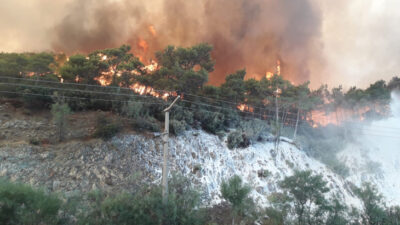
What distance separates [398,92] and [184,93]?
48.0 m

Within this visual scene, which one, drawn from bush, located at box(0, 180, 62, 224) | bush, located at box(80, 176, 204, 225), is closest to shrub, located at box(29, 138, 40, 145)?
bush, located at box(0, 180, 62, 224)

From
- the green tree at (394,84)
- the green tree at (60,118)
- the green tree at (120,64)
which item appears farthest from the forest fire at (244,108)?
the green tree at (394,84)

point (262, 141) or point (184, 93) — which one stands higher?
point (184, 93)

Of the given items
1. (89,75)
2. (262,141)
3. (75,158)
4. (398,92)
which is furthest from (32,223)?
(398,92)

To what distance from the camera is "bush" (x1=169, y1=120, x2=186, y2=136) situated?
28047mm

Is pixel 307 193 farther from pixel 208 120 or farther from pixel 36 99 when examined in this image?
pixel 36 99

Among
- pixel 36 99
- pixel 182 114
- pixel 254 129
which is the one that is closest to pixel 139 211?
pixel 182 114

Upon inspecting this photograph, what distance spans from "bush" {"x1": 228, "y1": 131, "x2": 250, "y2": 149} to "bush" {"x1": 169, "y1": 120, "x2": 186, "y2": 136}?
6.42 metres

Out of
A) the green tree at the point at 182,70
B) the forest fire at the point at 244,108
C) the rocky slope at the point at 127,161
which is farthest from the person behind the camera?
the forest fire at the point at 244,108

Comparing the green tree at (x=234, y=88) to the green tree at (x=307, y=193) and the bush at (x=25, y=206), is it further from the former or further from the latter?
the bush at (x=25, y=206)

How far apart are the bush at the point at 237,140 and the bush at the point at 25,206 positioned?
834 inches

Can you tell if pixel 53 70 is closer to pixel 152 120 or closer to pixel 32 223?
pixel 152 120

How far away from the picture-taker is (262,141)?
33969 mm

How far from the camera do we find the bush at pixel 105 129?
75.7ft
